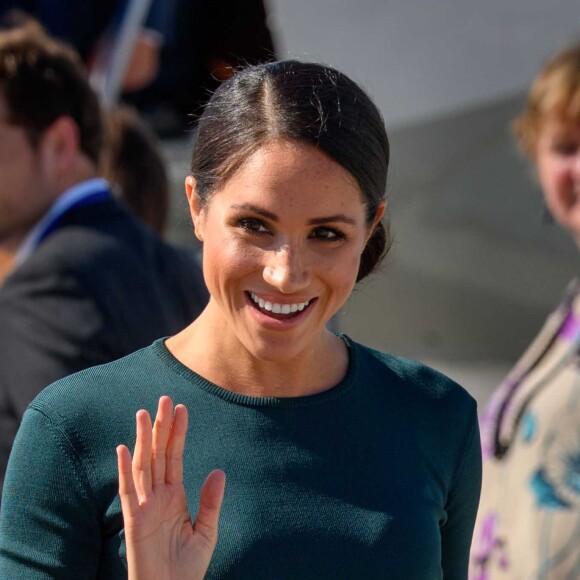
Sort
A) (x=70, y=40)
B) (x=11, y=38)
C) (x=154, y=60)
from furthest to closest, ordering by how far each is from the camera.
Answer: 1. (x=154, y=60)
2. (x=70, y=40)
3. (x=11, y=38)

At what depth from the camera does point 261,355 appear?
69.0 inches

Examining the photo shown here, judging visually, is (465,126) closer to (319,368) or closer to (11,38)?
(11,38)

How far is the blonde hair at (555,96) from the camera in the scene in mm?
2955

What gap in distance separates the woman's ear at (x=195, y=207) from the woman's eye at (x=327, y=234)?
0.18 metres

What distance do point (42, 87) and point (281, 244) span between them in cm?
153

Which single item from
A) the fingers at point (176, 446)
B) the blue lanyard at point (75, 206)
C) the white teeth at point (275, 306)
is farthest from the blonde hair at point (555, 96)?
the fingers at point (176, 446)

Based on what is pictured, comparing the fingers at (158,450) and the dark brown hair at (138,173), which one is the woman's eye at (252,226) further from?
the dark brown hair at (138,173)

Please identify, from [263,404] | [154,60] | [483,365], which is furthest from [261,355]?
[483,365]

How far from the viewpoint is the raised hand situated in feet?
5.06

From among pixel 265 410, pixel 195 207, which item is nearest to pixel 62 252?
pixel 195 207

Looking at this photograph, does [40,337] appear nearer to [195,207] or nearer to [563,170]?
[195,207]

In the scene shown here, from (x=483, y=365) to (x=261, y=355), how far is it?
4.45 metres

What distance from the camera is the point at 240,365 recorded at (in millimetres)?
1795

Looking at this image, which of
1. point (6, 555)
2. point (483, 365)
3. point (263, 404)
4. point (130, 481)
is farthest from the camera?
point (483, 365)
